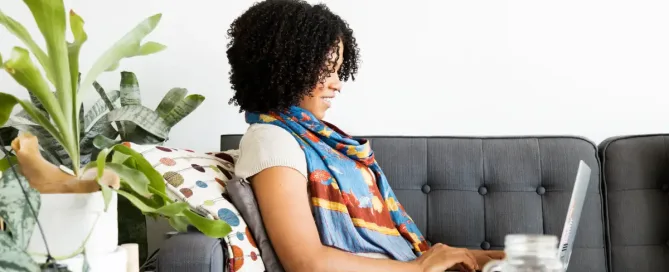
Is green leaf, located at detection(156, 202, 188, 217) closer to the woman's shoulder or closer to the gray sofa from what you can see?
the woman's shoulder

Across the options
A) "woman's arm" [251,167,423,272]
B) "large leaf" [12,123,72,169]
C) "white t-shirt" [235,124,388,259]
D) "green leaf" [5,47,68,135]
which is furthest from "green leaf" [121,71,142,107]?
"green leaf" [5,47,68,135]

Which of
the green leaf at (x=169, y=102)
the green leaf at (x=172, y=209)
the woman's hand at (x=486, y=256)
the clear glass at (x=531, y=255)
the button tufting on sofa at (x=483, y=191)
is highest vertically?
the green leaf at (x=169, y=102)

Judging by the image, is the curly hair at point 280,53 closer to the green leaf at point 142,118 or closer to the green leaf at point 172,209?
the green leaf at point 142,118

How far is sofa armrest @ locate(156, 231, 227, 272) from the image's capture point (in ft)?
4.31

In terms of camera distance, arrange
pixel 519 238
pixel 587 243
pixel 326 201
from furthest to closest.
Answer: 1. pixel 587 243
2. pixel 326 201
3. pixel 519 238

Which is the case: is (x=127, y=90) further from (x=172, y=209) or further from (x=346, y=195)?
(x=172, y=209)

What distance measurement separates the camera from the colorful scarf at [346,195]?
4.94ft

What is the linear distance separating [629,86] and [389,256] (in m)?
1.11

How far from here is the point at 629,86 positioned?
221 centimetres

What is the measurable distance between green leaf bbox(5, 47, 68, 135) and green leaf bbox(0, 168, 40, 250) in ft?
0.67

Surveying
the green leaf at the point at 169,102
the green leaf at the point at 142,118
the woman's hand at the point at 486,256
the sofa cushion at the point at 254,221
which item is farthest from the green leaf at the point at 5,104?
the woman's hand at the point at 486,256

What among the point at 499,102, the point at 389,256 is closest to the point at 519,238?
the point at 389,256

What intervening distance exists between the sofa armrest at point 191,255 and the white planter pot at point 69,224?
0.33 m

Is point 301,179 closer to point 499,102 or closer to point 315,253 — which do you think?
point 315,253
